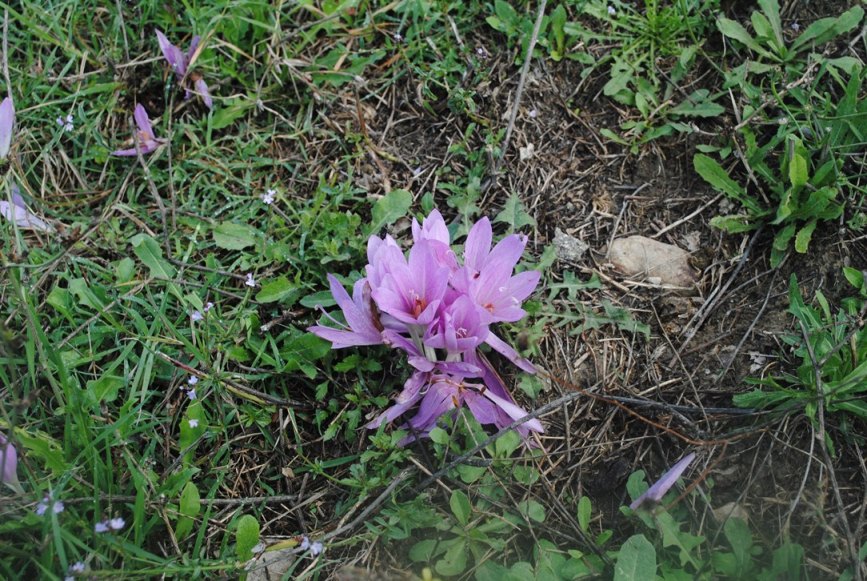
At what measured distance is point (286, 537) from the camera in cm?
220

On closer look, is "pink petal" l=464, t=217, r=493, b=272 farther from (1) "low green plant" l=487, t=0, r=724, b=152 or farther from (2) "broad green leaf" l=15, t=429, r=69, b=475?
(2) "broad green leaf" l=15, t=429, r=69, b=475

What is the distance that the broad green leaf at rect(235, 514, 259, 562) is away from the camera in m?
2.09

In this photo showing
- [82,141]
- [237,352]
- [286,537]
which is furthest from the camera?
[82,141]

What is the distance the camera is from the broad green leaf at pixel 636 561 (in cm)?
191

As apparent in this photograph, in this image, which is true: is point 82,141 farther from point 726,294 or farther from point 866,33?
point 866,33

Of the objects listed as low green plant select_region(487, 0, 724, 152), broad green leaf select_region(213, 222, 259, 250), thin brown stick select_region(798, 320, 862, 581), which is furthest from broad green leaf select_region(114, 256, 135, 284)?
thin brown stick select_region(798, 320, 862, 581)

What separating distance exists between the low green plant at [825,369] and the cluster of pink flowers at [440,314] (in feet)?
2.42

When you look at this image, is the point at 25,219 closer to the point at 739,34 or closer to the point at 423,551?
the point at 423,551

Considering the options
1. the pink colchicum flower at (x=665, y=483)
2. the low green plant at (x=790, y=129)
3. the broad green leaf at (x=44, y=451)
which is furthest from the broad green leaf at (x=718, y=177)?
the broad green leaf at (x=44, y=451)

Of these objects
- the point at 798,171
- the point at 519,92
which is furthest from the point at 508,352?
the point at 798,171

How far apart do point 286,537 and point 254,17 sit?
2022 mm

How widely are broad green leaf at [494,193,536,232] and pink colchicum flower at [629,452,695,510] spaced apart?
0.92 metres

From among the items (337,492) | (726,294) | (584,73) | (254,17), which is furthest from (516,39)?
(337,492)

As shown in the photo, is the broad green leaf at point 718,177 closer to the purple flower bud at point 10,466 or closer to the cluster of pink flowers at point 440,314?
the cluster of pink flowers at point 440,314
